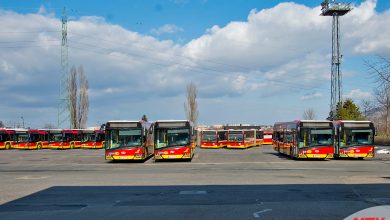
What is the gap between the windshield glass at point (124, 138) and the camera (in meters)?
32.8

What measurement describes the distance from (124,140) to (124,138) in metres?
0.13

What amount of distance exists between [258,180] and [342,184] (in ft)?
10.6

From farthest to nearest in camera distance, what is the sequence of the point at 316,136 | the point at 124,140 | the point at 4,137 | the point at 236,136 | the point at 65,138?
the point at 65,138 < the point at 4,137 < the point at 236,136 < the point at 316,136 < the point at 124,140

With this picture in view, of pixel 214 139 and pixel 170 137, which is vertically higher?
pixel 170 137

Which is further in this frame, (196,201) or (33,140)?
(33,140)

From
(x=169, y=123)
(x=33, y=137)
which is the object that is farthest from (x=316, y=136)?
(x=33, y=137)

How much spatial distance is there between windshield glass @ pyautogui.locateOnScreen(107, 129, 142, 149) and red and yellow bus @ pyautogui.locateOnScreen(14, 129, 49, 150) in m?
36.8

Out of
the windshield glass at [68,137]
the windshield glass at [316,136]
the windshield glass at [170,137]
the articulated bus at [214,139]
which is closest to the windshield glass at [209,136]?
the articulated bus at [214,139]

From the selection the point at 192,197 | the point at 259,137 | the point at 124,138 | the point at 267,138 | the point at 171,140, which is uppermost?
the point at 124,138

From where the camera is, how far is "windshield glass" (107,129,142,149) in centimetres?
3275

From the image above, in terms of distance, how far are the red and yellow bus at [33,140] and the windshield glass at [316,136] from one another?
42937 millimetres

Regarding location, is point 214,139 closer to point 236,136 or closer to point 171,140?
point 236,136

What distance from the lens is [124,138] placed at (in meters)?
32.9

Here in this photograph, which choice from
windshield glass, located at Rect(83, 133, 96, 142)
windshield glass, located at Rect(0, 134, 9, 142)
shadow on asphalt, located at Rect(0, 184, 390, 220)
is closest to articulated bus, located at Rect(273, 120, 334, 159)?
shadow on asphalt, located at Rect(0, 184, 390, 220)
